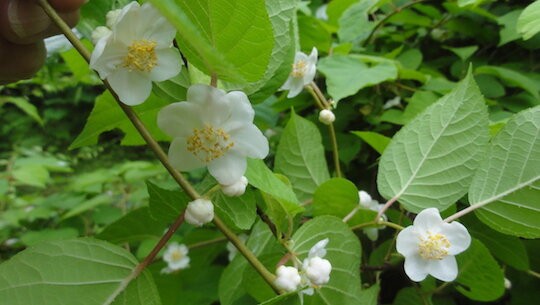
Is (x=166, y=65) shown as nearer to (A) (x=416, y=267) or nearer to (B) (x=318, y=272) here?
(B) (x=318, y=272)

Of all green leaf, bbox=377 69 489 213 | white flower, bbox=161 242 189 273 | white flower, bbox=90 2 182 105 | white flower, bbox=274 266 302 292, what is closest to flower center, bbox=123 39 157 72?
white flower, bbox=90 2 182 105

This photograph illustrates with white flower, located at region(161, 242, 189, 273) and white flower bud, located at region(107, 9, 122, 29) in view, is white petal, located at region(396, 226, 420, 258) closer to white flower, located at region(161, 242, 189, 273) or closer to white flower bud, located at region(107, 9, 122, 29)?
white flower bud, located at region(107, 9, 122, 29)

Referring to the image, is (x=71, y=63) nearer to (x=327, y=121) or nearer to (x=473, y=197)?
Answer: (x=327, y=121)

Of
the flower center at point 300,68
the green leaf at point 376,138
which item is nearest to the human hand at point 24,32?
the flower center at point 300,68

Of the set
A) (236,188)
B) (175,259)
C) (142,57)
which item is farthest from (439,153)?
(175,259)

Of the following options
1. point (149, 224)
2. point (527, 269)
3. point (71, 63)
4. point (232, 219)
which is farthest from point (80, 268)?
point (71, 63)

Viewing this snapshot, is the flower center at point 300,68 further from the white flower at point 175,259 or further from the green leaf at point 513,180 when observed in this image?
the white flower at point 175,259
